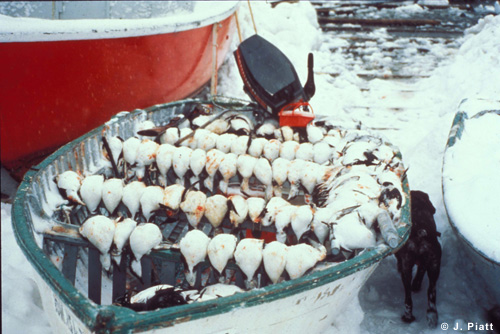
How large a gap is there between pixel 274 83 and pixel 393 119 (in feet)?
9.61

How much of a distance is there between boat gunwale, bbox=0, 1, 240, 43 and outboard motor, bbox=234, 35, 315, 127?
3.47 ft

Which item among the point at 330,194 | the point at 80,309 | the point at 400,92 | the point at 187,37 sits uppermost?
the point at 187,37

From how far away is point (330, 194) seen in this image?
316cm

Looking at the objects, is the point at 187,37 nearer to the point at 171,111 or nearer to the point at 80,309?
the point at 171,111

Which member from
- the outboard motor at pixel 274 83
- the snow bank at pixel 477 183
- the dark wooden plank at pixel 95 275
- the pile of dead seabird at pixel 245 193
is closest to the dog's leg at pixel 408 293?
the snow bank at pixel 477 183

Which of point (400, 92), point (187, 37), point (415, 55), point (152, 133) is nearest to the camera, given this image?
point (152, 133)

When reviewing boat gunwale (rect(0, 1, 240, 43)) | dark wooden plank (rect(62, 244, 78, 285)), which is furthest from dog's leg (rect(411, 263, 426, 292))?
boat gunwale (rect(0, 1, 240, 43))

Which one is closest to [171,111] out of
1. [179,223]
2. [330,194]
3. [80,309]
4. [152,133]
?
[152,133]

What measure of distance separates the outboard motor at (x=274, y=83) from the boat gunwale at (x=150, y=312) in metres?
1.66

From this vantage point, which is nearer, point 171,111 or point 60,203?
point 60,203

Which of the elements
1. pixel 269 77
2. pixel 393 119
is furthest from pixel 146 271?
pixel 393 119

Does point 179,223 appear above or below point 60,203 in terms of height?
below

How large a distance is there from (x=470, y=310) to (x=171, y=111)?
3434 millimetres

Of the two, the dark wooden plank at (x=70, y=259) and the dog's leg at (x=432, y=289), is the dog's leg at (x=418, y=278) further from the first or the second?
the dark wooden plank at (x=70, y=259)
